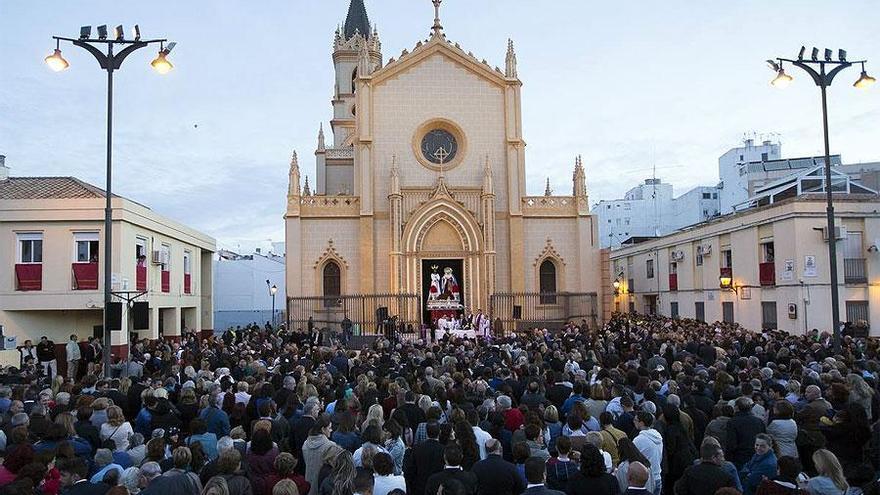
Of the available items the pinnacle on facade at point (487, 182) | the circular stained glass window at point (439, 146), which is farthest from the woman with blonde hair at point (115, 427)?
the circular stained glass window at point (439, 146)

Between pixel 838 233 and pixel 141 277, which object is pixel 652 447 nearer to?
pixel 141 277

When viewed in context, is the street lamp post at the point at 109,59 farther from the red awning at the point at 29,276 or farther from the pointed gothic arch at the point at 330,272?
the pointed gothic arch at the point at 330,272

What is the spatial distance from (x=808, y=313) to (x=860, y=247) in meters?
3.69

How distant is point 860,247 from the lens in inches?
1110

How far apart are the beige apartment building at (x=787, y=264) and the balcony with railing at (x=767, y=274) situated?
4cm

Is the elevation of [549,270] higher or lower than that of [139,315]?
higher

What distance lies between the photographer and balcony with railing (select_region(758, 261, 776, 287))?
29156 mm

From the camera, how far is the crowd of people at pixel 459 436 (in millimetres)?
6297

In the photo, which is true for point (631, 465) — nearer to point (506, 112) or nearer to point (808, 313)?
point (808, 313)

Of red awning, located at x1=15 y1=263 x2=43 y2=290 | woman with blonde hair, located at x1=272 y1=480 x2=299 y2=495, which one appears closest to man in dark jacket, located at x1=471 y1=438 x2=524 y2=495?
woman with blonde hair, located at x1=272 y1=480 x2=299 y2=495

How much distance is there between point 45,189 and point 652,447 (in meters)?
24.3

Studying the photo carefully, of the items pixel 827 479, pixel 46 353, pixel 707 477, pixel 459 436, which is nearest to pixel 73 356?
pixel 46 353

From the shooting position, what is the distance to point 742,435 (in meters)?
8.27

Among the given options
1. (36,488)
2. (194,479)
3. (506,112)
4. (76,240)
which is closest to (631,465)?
(194,479)
